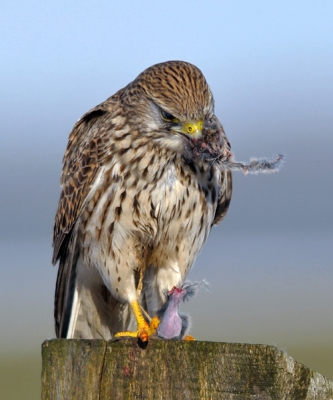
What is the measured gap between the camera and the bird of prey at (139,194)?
13.6 feet

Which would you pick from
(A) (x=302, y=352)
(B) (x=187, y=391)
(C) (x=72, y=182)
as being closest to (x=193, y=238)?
(C) (x=72, y=182)

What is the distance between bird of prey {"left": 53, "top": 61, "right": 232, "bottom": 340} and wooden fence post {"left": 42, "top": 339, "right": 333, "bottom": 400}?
1.31m

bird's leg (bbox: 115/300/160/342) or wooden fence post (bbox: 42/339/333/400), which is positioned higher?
bird's leg (bbox: 115/300/160/342)

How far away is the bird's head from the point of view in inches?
159

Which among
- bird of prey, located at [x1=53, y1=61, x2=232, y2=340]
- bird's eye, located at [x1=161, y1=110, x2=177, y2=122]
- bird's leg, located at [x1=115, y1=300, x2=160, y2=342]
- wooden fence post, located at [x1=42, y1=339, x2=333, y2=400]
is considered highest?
bird's eye, located at [x1=161, y1=110, x2=177, y2=122]

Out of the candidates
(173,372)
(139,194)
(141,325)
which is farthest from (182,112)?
(173,372)

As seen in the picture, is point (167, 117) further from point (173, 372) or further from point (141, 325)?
point (173, 372)

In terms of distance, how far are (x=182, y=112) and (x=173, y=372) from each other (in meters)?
1.85

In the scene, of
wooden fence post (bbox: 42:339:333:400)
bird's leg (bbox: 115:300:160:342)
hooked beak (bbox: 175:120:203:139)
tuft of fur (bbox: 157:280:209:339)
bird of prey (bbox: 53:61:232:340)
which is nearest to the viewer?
wooden fence post (bbox: 42:339:333:400)

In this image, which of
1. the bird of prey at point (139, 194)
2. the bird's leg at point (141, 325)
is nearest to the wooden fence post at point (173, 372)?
the bird's leg at point (141, 325)

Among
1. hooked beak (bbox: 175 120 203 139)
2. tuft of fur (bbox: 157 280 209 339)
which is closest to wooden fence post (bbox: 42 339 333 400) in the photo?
tuft of fur (bbox: 157 280 209 339)

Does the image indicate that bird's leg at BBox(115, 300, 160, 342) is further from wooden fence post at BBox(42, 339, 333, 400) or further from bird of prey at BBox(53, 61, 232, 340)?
wooden fence post at BBox(42, 339, 333, 400)

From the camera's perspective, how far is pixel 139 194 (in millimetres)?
4293

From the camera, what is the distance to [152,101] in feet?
14.0
